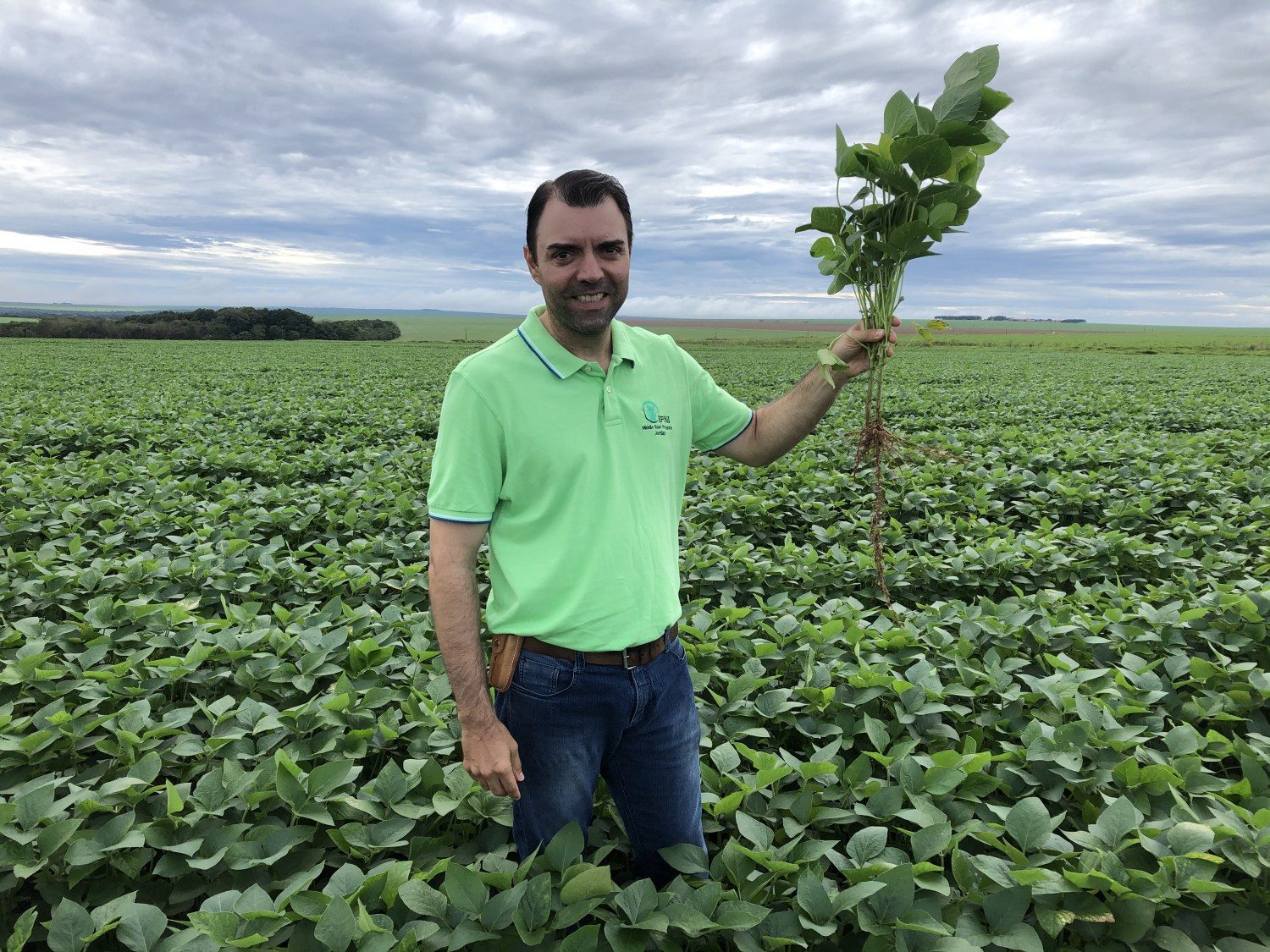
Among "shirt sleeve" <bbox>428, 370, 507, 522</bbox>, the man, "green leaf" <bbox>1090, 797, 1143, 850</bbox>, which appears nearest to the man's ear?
the man

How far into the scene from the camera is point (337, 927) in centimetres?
192

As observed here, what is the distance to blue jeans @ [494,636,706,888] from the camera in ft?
7.04

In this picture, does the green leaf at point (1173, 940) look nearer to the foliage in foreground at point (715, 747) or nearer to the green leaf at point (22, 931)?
the foliage in foreground at point (715, 747)

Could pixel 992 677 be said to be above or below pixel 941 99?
below

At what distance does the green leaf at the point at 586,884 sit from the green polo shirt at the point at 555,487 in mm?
646

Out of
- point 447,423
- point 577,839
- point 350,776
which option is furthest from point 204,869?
point 447,423

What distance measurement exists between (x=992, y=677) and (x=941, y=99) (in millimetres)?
2517

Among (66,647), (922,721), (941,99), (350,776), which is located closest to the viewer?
(941,99)

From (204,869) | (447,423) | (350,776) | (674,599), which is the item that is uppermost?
(447,423)

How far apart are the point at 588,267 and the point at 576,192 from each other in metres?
0.22

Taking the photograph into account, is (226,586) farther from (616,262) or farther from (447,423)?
(616,262)

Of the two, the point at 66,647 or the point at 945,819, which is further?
the point at 66,647

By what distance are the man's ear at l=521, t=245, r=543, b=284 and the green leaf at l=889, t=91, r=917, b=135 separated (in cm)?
122

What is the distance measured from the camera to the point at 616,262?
2.12 metres
